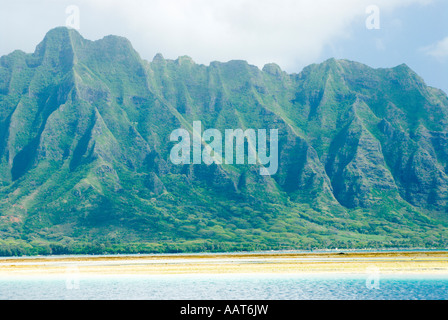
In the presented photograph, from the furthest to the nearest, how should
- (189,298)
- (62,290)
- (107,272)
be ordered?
(107,272) → (62,290) → (189,298)

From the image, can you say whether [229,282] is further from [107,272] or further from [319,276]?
[107,272]

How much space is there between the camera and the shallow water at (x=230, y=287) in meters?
75.2

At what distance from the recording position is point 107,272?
11719 cm

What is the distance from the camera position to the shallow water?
247 feet

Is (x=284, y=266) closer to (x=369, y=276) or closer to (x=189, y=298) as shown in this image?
(x=369, y=276)

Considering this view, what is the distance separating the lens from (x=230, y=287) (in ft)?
283
